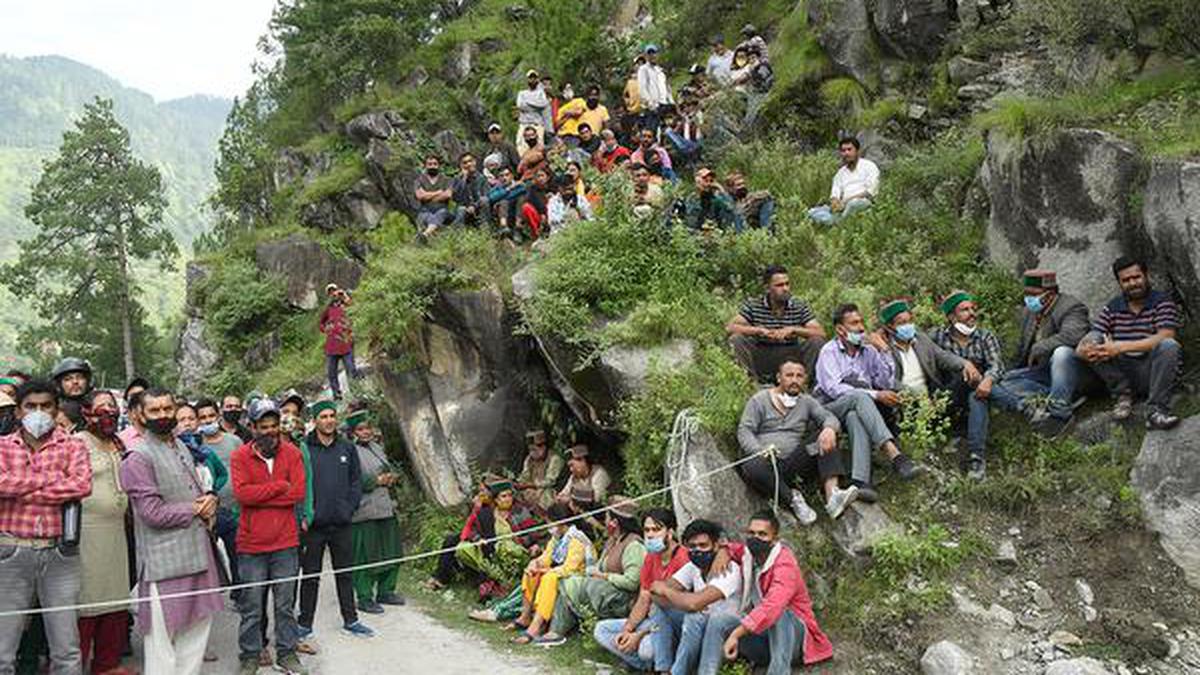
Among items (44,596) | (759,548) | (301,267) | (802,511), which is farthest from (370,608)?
(301,267)

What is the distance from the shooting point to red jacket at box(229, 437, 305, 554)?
6.99m

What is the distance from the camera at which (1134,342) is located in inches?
289

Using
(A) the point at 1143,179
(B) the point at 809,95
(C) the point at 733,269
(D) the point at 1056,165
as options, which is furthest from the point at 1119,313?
(B) the point at 809,95

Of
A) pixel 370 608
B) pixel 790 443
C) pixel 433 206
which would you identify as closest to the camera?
pixel 790 443

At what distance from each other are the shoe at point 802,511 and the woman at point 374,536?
4309 millimetres

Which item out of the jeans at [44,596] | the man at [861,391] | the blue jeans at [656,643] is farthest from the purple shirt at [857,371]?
the jeans at [44,596]

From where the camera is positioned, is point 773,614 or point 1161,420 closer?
point 773,614

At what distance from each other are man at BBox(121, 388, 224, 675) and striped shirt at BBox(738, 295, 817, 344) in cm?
518

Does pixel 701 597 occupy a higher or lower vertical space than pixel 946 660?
higher

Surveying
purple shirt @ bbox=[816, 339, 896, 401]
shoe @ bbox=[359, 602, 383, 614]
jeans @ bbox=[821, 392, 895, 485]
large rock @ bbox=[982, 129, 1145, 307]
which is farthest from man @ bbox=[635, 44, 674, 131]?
shoe @ bbox=[359, 602, 383, 614]

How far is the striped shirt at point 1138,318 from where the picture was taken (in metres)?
7.32

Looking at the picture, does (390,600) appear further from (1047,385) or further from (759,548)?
(1047,385)

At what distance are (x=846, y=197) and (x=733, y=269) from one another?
200 cm

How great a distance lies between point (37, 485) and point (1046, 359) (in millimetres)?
8016
